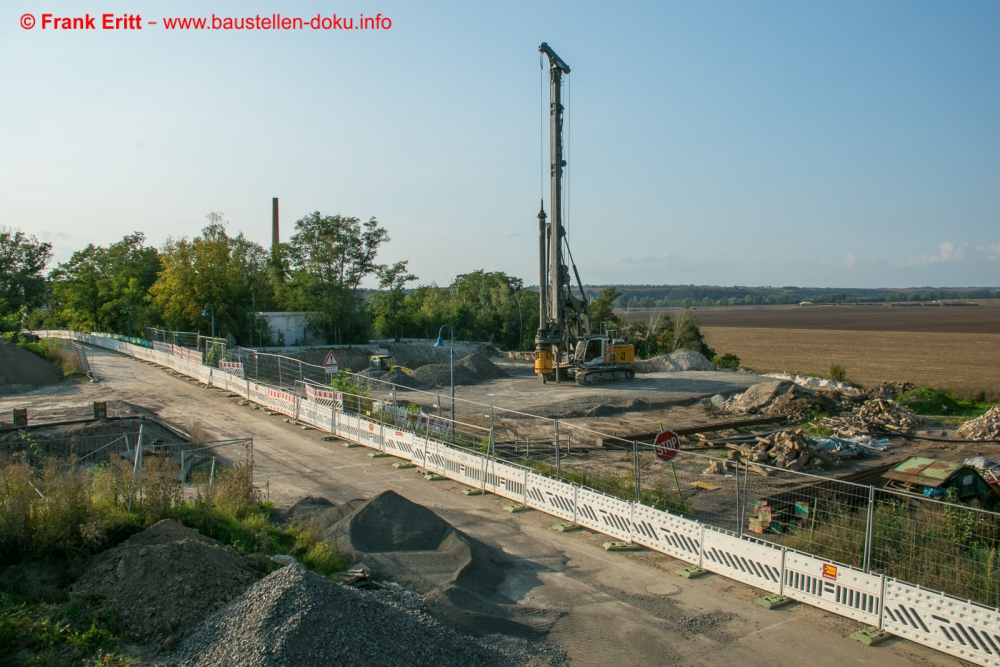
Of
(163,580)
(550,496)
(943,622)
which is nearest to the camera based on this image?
(163,580)

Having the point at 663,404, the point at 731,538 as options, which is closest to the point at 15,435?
the point at 731,538

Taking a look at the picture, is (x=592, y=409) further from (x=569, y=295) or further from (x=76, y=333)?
(x=76, y=333)

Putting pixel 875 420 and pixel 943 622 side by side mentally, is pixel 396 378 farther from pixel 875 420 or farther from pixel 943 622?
pixel 943 622

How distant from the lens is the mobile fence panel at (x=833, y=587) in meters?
8.82

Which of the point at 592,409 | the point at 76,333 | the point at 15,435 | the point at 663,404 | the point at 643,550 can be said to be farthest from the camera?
the point at 76,333

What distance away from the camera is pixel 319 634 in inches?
266

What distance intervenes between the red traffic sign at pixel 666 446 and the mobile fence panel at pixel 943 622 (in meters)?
4.14

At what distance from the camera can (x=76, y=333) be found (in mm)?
56969

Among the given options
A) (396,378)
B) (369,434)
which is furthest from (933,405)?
(396,378)

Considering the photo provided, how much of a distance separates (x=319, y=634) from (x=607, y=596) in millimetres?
4580

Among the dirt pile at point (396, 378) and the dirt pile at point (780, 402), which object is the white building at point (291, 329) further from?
the dirt pile at point (780, 402)

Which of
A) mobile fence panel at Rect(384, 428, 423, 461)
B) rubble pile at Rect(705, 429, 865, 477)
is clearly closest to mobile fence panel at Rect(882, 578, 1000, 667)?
rubble pile at Rect(705, 429, 865, 477)

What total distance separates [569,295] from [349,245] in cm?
3360

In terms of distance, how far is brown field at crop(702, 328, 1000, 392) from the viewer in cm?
5141
